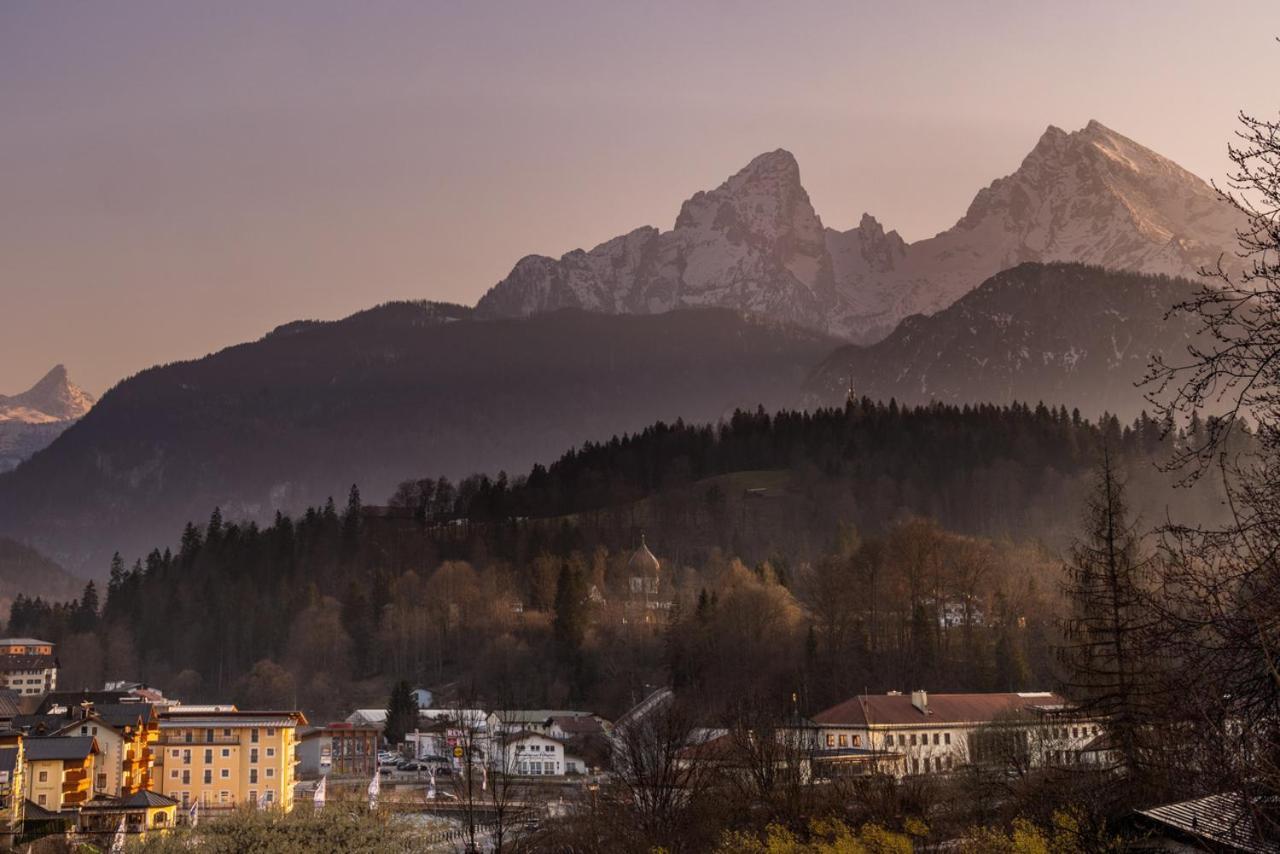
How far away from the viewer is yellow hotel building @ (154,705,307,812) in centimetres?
10075

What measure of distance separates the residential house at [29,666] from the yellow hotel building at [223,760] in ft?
280

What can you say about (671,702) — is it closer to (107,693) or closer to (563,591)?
(563,591)

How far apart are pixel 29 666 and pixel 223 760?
9941 cm

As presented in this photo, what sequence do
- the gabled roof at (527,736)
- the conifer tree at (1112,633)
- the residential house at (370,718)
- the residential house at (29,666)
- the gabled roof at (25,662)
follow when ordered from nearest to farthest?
the conifer tree at (1112,633) → the gabled roof at (527,736) → the residential house at (370,718) → the residential house at (29,666) → the gabled roof at (25,662)

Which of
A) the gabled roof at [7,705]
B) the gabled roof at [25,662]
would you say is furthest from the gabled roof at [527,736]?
the gabled roof at [25,662]

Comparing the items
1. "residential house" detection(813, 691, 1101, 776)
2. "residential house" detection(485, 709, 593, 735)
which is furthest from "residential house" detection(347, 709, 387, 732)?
"residential house" detection(813, 691, 1101, 776)

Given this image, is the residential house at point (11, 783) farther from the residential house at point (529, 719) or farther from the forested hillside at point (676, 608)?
the forested hillside at point (676, 608)

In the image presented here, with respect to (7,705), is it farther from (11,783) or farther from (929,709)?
(929,709)

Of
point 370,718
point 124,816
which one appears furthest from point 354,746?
point 124,816

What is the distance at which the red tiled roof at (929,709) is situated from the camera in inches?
4104

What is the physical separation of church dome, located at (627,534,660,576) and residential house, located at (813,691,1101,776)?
63003 mm

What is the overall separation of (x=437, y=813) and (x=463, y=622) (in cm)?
6634

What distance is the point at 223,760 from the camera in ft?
333

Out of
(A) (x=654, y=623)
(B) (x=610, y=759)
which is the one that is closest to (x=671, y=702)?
(B) (x=610, y=759)
